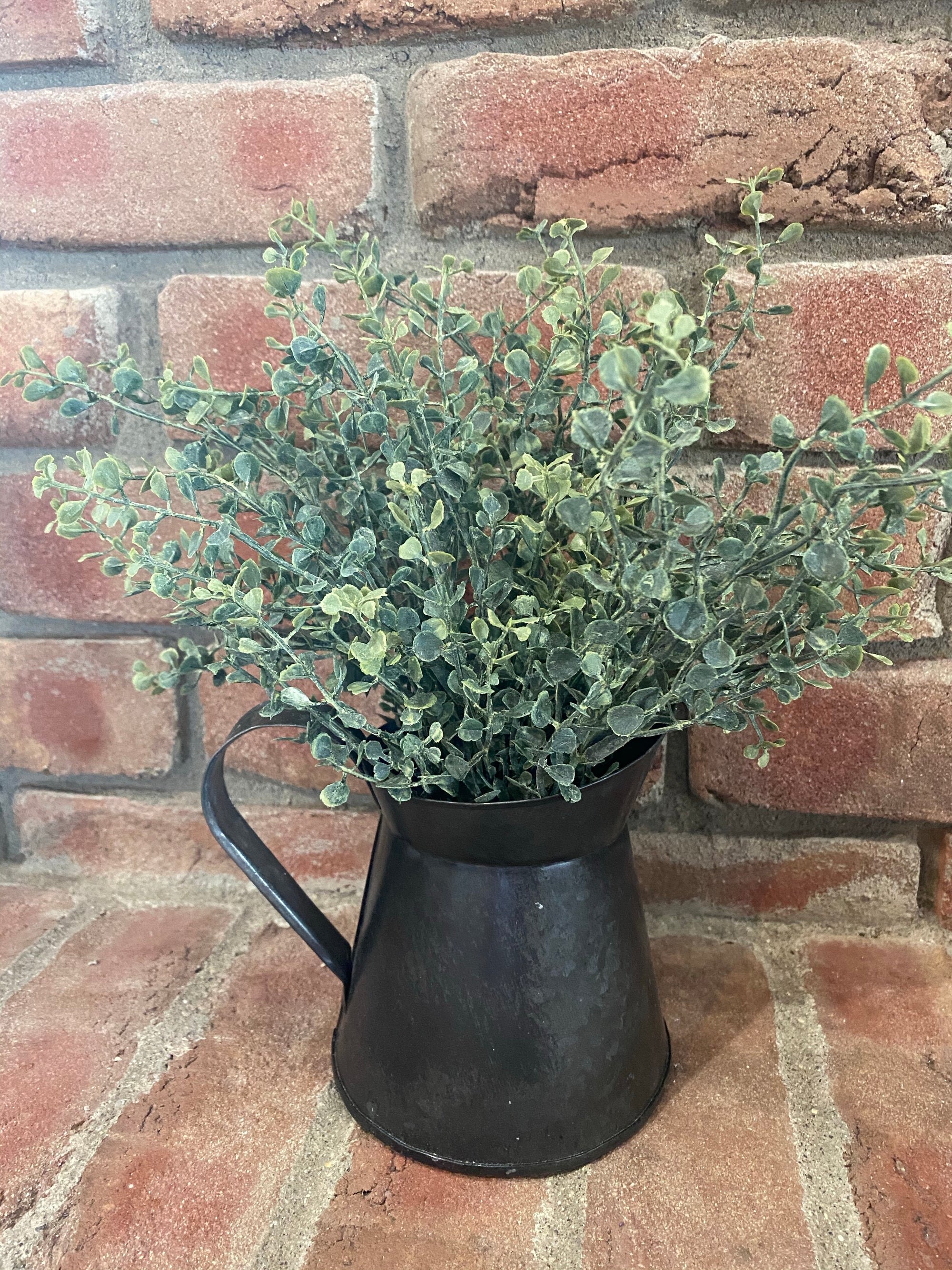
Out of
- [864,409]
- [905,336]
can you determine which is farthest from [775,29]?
[864,409]

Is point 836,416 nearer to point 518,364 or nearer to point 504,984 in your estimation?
point 518,364

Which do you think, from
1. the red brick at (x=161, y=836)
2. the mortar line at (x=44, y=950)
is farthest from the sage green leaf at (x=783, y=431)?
the mortar line at (x=44, y=950)

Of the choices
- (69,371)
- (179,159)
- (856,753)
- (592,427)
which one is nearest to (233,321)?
(179,159)

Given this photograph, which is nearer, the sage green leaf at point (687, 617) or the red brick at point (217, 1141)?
the sage green leaf at point (687, 617)

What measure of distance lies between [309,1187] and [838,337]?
0.58 m

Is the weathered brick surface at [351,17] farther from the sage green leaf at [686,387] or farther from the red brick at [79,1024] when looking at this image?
the red brick at [79,1024]

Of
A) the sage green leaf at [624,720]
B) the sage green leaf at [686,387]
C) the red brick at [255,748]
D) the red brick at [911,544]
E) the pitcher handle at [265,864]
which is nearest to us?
the sage green leaf at [686,387]

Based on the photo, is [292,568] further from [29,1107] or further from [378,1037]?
[29,1107]

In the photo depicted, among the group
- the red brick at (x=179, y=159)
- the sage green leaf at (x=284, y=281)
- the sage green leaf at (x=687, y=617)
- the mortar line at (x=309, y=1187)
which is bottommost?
the mortar line at (x=309, y=1187)

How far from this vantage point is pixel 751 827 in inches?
27.5

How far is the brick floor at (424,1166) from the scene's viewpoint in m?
0.45

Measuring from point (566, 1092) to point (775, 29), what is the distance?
2.04 ft

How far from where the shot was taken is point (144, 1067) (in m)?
0.57

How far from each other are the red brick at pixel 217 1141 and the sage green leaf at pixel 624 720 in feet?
1.02
